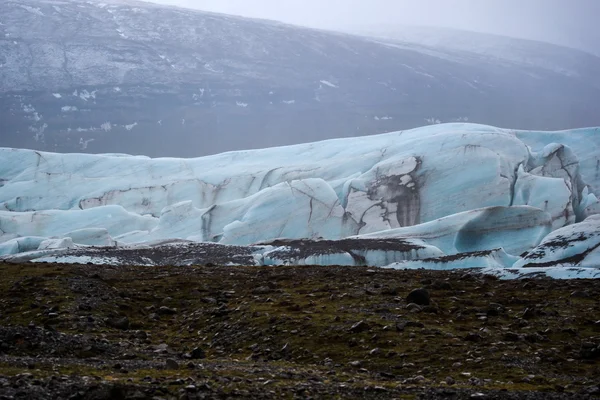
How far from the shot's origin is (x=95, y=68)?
10169 centimetres

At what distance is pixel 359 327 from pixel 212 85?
10459 cm

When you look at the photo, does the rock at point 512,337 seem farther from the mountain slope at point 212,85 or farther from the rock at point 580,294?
the mountain slope at point 212,85

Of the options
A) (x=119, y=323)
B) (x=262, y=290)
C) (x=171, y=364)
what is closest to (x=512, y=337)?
(x=171, y=364)

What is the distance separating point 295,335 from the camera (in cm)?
1023

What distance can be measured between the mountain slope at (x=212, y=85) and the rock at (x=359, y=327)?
9546 cm

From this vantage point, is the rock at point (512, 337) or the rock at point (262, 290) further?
the rock at point (262, 290)

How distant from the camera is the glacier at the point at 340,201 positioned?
2591cm

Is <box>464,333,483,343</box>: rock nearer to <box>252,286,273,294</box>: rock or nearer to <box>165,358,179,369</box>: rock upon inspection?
<box>165,358,179,369</box>: rock

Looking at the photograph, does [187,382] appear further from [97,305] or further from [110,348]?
[97,305]

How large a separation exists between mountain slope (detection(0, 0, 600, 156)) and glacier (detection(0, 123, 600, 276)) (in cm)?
5583

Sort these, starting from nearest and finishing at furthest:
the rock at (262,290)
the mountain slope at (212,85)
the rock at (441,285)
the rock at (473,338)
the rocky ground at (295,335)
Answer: the rocky ground at (295,335), the rock at (473,338), the rock at (441,285), the rock at (262,290), the mountain slope at (212,85)

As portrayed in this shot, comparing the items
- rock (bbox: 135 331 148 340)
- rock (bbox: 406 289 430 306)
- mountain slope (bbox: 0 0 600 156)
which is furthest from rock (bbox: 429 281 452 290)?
mountain slope (bbox: 0 0 600 156)

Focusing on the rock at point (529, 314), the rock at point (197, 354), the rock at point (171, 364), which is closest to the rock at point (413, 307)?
the rock at point (529, 314)

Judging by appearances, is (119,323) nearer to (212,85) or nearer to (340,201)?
(340,201)
